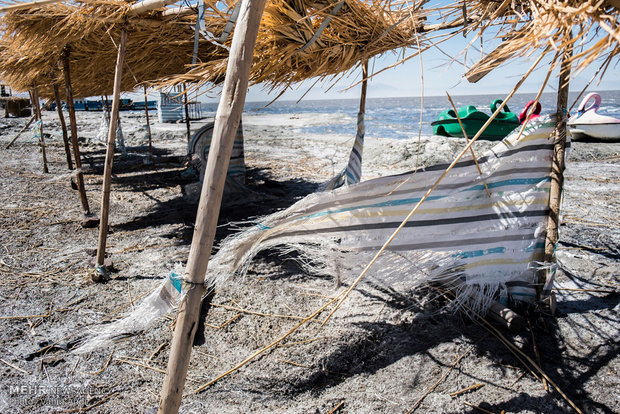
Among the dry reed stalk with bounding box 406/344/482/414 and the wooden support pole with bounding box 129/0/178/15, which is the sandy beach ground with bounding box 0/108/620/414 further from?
the wooden support pole with bounding box 129/0/178/15

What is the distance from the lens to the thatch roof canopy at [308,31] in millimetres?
1474

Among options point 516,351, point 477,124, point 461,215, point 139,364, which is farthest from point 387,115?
point 139,364

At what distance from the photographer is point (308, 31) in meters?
2.41

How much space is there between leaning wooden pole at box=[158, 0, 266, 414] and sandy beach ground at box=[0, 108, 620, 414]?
2.52 ft

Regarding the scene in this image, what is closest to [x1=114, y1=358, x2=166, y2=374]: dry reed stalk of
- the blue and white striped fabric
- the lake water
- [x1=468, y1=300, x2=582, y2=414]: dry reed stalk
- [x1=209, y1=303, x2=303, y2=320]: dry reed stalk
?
[x1=209, y1=303, x2=303, y2=320]: dry reed stalk

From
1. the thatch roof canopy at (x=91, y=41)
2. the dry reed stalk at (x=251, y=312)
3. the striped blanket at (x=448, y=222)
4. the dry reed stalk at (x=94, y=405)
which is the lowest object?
the dry reed stalk at (x=94, y=405)

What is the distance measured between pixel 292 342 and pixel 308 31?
2.07 metres

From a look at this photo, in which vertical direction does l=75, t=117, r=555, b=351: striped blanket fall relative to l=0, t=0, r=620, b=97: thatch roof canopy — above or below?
below

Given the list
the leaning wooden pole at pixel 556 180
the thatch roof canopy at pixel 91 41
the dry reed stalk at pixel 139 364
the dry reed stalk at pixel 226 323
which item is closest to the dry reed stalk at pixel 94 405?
the dry reed stalk at pixel 139 364

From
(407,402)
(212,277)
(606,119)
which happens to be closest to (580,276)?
(407,402)

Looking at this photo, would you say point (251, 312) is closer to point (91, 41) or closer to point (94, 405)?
point (94, 405)

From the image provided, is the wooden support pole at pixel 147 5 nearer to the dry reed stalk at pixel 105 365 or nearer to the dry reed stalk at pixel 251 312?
the dry reed stalk at pixel 251 312

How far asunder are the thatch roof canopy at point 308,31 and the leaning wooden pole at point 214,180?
0.73 metres

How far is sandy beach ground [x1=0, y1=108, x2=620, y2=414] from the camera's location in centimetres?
219
